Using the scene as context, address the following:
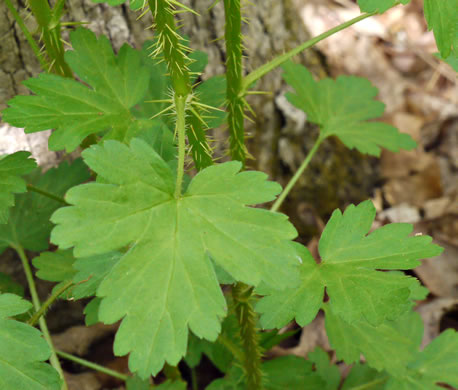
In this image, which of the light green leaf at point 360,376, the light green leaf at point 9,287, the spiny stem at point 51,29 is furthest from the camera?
the light green leaf at point 360,376

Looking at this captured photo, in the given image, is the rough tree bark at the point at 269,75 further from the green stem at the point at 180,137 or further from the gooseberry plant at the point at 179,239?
the green stem at the point at 180,137

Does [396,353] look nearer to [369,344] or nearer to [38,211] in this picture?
[369,344]

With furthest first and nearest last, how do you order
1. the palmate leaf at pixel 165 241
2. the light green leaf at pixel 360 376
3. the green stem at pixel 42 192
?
the light green leaf at pixel 360 376 < the green stem at pixel 42 192 < the palmate leaf at pixel 165 241

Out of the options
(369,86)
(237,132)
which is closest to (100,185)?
(237,132)

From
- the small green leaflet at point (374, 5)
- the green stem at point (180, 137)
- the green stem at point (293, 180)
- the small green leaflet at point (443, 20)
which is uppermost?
the small green leaflet at point (374, 5)

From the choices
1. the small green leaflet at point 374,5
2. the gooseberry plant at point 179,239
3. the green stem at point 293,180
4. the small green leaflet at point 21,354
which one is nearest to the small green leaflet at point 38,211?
the gooseberry plant at point 179,239

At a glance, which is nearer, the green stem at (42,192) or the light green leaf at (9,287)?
the green stem at (42,192)

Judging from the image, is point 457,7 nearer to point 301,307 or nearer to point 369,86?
point 301,307

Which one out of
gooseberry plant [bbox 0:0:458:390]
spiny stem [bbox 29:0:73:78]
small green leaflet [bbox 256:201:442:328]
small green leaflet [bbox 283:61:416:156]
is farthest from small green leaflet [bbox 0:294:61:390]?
small green leaflet [bbox 283:61:416:156]
